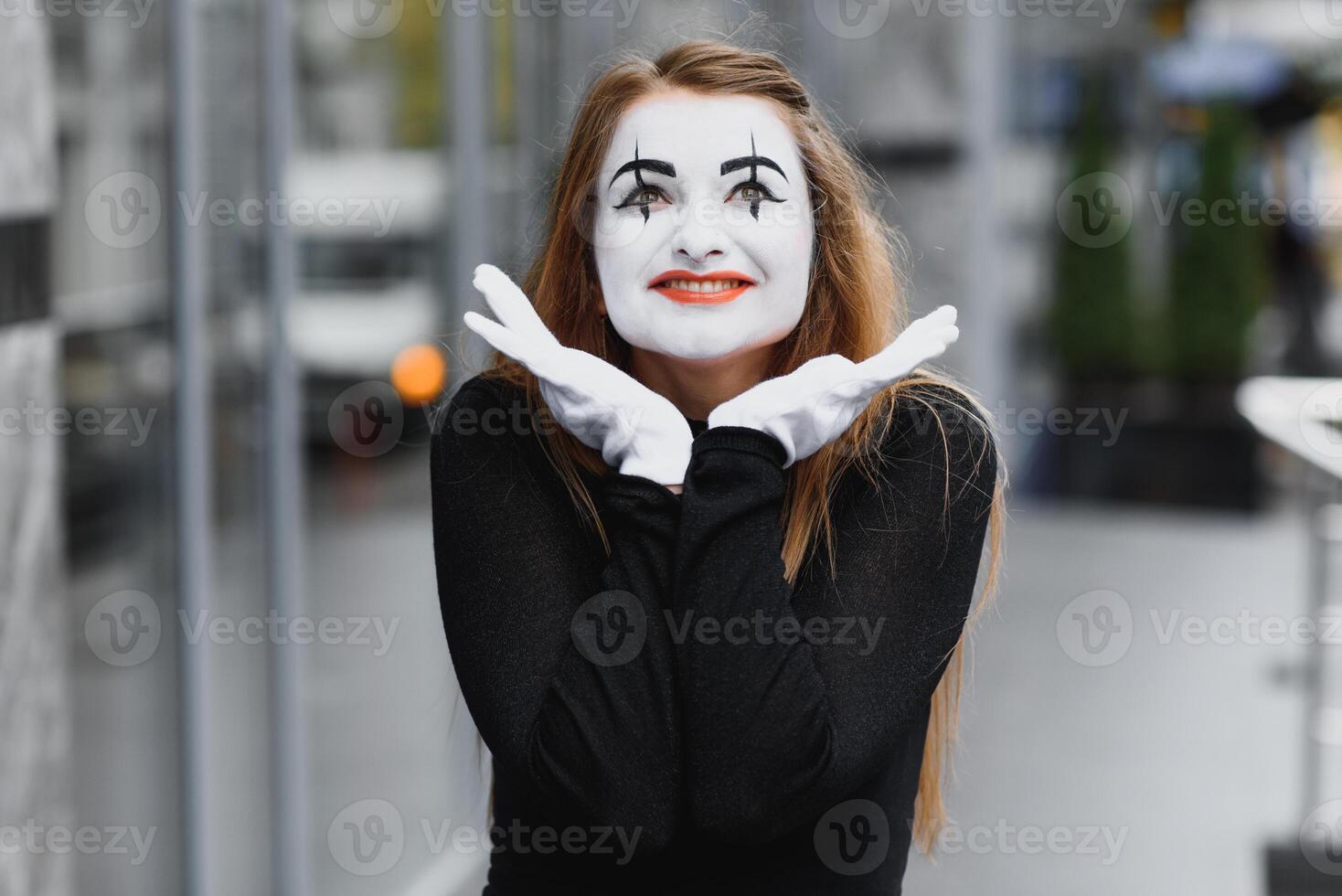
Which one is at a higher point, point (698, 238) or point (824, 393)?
point (698, 238)

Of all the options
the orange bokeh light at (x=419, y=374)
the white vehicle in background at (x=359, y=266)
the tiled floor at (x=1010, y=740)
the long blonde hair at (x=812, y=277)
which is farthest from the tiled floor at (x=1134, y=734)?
the long blonde hair at (x=812, y=277)

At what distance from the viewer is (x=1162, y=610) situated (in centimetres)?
689

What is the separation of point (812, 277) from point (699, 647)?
49 cm

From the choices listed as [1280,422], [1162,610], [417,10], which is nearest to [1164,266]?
[1162,610]

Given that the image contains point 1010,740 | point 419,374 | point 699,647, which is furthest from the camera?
point 1010,740

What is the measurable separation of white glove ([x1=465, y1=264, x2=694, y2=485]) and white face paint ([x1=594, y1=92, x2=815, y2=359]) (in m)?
0.06

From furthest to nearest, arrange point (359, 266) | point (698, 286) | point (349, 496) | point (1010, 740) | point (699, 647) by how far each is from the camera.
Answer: point (1010, 740), point (349, 496), point (359, 266), point (698, 286), point (699, 647)

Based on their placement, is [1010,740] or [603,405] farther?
[1010,740]

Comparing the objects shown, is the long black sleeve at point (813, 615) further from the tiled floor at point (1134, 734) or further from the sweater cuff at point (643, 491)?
the tiled floor at point (1134, 734)

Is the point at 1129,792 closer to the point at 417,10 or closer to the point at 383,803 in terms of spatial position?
the point at 383,803

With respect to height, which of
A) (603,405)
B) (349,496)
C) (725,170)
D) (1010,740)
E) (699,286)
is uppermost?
(725,170)

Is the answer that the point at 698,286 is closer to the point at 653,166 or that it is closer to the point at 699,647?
the point at 653,166

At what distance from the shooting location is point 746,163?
5.64ft

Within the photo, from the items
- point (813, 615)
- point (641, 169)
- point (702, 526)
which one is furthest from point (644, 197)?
point (813, 615)
